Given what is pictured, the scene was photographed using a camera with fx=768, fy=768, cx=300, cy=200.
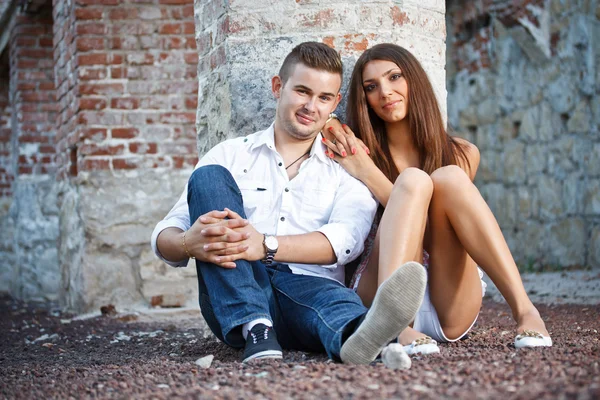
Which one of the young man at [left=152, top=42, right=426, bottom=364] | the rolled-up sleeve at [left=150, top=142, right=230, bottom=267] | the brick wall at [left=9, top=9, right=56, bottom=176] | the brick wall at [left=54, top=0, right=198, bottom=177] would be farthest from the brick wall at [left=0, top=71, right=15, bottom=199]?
the young man at [left=152, top=42, right=426, bottom=364]

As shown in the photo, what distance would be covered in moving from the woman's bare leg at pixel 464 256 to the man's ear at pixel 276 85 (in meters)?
0.81

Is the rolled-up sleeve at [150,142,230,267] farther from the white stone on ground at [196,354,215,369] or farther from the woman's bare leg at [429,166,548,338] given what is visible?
the woman's bare leg at [429,166,548,338]

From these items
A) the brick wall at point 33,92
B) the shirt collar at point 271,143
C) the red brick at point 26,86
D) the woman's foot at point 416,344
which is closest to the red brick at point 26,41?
the brick wall at point 33,92

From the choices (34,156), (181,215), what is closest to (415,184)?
(181,215)

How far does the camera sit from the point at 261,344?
2.66 m

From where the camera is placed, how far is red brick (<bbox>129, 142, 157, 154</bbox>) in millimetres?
5586

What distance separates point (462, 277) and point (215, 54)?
164 cm

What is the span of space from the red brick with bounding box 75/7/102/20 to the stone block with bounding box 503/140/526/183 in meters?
3.98

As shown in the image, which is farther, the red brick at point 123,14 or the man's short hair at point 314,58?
the red brick at point 123,14

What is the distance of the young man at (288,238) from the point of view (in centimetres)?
261

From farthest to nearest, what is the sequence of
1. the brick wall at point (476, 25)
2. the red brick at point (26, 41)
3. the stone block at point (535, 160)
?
the red brick at point (26, 41), the brick wall at point (476, 25), the stone block at point (535, 160)

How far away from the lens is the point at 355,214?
9.95 feet

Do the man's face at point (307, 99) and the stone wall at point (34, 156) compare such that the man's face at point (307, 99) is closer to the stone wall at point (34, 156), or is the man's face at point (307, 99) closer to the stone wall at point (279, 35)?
the stone wall at point (279, 35)

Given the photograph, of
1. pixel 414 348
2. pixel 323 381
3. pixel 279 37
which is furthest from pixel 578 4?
pixel 323 381
